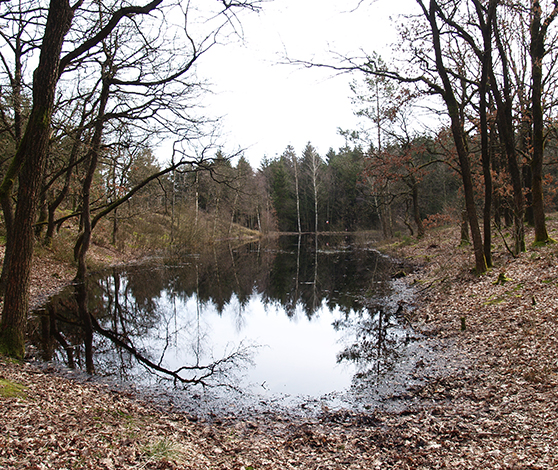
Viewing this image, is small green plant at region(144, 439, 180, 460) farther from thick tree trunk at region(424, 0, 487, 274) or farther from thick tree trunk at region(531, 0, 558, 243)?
thick tree trunk at region(531, 0, 558, 243)

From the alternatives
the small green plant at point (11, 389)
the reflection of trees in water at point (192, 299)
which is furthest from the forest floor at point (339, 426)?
the reflection of trees in water at point (192, 299)

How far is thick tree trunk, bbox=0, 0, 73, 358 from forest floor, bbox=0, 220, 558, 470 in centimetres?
78

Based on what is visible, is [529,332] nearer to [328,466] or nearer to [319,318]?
[328,466]

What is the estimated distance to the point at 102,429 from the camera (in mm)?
4148

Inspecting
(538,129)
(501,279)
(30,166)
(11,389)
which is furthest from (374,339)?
(538,129)

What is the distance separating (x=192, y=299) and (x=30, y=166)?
9665mm

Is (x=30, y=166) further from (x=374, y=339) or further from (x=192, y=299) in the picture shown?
(x=192, y=299)

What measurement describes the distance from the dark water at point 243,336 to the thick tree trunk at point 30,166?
5.82 feet

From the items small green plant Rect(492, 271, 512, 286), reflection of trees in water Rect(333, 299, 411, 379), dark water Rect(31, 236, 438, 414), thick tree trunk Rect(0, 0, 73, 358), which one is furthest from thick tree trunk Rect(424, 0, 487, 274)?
thick tree trunk Rect(0, 0, 73, 358)

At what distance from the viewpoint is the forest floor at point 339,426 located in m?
3.69

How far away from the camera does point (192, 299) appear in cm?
1495

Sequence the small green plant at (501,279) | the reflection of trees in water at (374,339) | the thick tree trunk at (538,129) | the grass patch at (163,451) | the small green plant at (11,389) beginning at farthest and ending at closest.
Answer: the thick tree trunk at (538,129) < the small green plant at (501,279) < the reflection of trees in water at (374,339) < the small green plant at (11,389) < the grass patch at (163,451)

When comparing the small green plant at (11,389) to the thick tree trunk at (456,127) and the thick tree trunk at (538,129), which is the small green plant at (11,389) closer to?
the thick tree trunk at (456,127)

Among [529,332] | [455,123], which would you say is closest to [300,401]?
[529,332]
